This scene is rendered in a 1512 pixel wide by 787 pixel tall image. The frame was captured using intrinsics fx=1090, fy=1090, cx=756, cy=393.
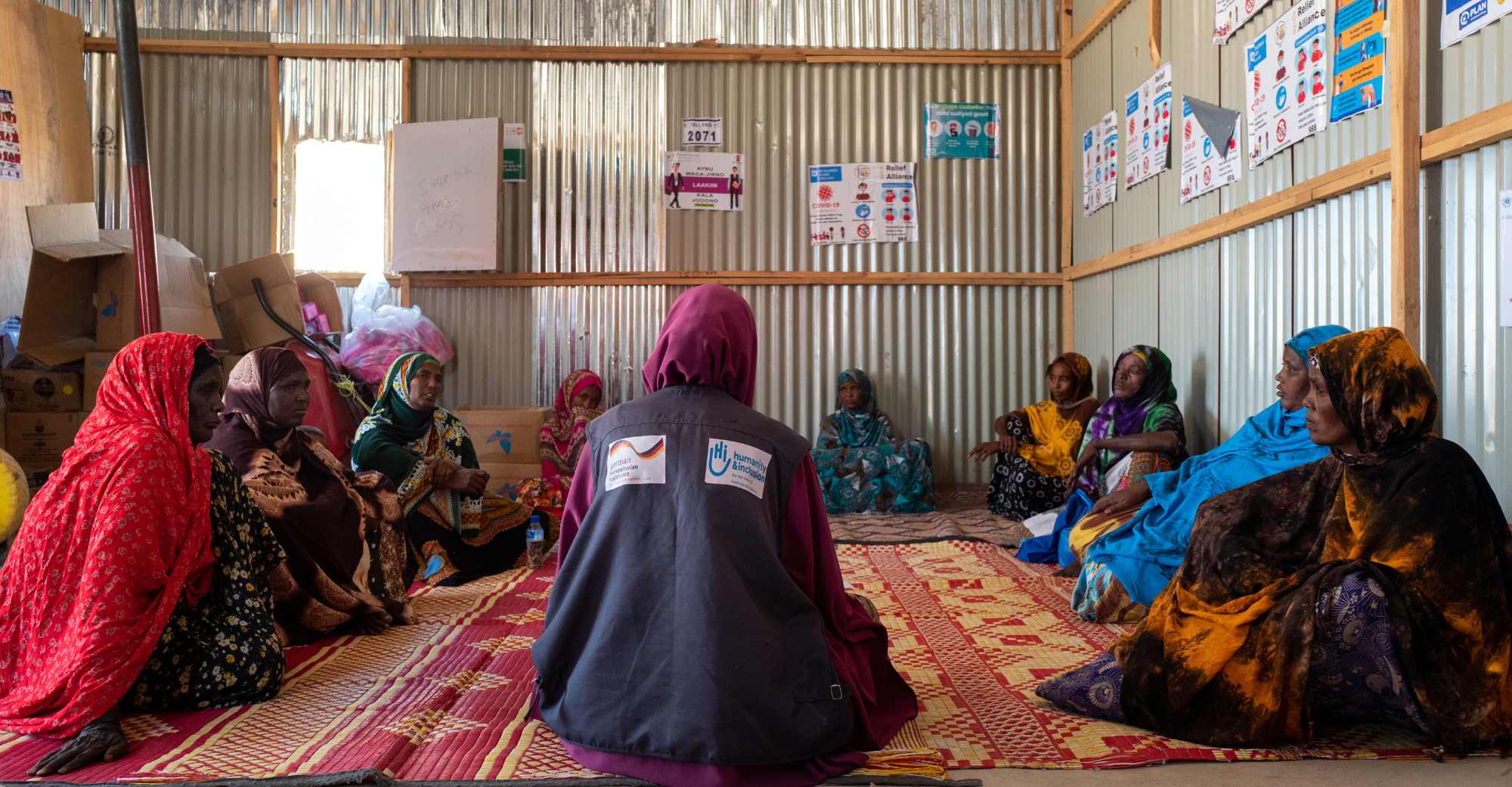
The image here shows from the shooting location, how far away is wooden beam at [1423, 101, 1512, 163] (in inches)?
137

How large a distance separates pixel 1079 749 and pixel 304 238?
752 centimetres

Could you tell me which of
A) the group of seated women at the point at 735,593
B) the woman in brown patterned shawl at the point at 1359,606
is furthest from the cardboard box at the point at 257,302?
the woman in brown patterned shawl at the point at 1359,606

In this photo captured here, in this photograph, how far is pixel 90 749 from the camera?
2.62 metres

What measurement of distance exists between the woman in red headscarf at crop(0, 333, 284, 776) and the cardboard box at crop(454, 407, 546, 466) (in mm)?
4271

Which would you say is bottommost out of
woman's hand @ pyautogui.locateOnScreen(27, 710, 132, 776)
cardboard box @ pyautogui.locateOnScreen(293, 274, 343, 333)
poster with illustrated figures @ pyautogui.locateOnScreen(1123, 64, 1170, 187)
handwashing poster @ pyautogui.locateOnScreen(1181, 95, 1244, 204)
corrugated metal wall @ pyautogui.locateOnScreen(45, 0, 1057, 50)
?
woman's hand @ pyautogui.locateOnScreen(27, 710, 132, 776)

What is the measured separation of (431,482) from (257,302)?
118 inches

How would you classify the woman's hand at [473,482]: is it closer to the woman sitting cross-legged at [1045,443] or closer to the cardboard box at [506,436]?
the cardboard box at [506,436]

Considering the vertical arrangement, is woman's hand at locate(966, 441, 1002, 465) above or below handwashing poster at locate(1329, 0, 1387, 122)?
below

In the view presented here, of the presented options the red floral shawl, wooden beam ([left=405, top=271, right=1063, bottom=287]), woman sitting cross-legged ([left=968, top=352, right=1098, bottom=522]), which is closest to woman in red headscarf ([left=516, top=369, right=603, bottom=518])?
wooden beam ([left=405, top=271, right=1063, bottom=287])

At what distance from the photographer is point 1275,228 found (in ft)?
17.1

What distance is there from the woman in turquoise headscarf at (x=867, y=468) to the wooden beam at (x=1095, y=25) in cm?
297

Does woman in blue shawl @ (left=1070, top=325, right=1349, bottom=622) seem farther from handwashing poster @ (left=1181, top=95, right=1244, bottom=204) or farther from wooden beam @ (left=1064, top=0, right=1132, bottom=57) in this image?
wooden beam @ (left=1064, top=0, right=1132, bottom=57)

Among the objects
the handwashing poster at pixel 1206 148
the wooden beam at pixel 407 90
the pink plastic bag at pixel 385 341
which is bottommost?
the pink plastic bag at pixel 385 341

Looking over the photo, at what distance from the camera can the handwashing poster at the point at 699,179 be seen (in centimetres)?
852
